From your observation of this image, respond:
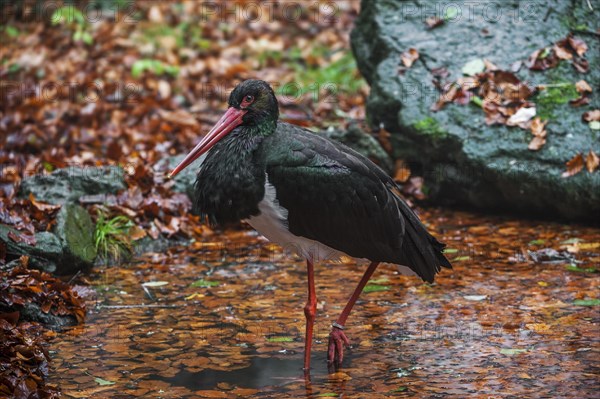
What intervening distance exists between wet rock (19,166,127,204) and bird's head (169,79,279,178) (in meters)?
2.45

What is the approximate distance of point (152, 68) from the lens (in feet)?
37.3

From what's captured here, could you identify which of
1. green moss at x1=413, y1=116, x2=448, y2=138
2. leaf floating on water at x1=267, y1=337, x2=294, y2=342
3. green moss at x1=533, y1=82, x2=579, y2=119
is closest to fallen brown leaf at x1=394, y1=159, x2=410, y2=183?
green moss at x1=413, y1=116, x2=448, y2=138

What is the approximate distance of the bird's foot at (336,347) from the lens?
471 centimetres

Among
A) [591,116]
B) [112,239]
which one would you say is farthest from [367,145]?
[112,239]

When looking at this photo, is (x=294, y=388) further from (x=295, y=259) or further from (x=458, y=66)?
(x=458, y=66)

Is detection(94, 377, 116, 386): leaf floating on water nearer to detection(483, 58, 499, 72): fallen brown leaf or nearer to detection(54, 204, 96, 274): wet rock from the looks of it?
detection(54, 204, 96, 274): wet rock

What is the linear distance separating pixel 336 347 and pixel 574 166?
3.22 m

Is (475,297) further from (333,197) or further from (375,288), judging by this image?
(333,197)

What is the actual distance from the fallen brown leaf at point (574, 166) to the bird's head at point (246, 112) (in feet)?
10.3

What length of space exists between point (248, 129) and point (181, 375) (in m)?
1.43

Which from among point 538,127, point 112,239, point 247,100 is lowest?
point 112,239

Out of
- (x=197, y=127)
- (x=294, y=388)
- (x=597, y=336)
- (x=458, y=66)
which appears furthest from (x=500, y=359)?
(x=197, y=127)

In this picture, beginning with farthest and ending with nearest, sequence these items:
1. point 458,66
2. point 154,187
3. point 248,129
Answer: point 458,66
point 154,187
point 248,129

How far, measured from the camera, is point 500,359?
4637mm
